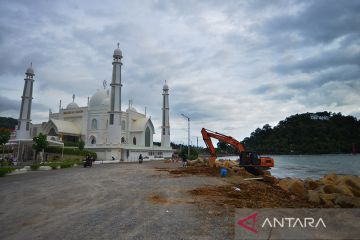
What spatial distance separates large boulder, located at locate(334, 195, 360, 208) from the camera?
408 inches

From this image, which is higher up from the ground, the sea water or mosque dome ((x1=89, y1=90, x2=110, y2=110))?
mosque dome ((x1=89, y1=90, x2=110, y2=110))

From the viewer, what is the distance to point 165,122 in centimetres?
7969

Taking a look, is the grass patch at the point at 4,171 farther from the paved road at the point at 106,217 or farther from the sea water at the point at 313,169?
the sea water at the point at 313,169

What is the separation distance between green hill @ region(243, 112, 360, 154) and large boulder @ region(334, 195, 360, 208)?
5167 inches

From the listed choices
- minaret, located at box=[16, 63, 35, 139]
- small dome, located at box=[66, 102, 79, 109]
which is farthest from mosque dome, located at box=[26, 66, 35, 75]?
small dome, located at box=[66, 102, 79, 109]

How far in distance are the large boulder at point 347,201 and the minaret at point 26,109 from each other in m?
68.3

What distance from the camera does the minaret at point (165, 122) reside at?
259ft

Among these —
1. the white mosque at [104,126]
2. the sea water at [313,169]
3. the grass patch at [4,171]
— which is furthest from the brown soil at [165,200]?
the white mosque at [104,126]

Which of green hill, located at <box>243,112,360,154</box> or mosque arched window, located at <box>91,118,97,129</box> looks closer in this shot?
mosque arched window, located at <box>91,118,97,129</box>

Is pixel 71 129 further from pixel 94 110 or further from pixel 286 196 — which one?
pixel 286 196

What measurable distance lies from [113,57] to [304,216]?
57521 millimetres

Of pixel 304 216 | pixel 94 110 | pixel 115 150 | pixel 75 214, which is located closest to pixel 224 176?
pixel 304 216

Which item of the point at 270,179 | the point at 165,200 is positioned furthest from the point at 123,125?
the point at 165,200

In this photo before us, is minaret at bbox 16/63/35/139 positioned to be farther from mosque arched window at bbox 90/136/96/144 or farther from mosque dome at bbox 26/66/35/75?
mosque arched window at bbox 90/136/96/144
